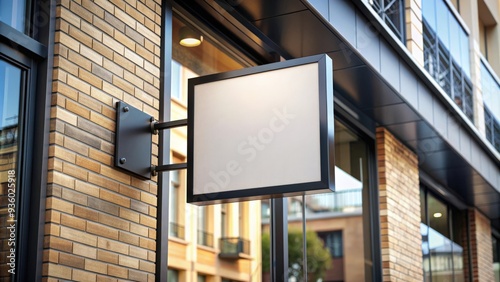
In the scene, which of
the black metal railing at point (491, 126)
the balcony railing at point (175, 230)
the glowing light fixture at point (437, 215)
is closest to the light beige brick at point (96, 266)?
the glowing light fixture at point (437, 215)

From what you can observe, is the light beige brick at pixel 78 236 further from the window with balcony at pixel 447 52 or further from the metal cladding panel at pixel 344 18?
the window with balcony at pixel 447 52

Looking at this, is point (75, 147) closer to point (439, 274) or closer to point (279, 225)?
point (279, 225)

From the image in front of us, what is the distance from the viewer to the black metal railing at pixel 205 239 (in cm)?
1797

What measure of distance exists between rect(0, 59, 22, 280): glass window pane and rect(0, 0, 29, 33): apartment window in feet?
0.91

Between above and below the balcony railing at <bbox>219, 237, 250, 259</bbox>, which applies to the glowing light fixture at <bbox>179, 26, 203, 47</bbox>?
above

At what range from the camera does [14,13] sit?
5.13m

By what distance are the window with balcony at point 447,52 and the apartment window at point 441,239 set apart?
1607mm

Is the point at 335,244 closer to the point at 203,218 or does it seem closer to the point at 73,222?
the point at 203,218

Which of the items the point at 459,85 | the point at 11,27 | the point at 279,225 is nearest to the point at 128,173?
the point at 11,27

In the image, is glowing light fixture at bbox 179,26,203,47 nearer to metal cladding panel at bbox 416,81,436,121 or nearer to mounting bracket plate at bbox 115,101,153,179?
mounting bracket plate at bbox 115,101,153,179

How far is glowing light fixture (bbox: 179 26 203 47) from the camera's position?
732cm

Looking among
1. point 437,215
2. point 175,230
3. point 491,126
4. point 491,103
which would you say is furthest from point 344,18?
point 175,230

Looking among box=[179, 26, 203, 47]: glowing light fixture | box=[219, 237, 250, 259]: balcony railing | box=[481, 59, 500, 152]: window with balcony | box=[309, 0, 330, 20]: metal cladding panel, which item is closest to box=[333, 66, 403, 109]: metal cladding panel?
box=[309, 0, 330, 20]: metal cladding panel

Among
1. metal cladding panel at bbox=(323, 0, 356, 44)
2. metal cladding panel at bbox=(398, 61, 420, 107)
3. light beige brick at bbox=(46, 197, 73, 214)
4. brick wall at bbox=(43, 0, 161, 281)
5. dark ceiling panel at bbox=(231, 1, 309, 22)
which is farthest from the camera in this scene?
metal cladding panel at bbox=(398, 61, 420, 107)
